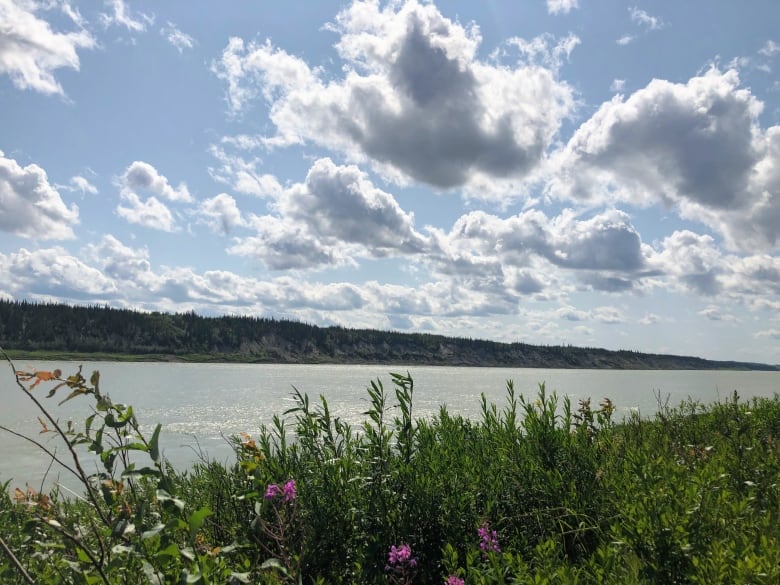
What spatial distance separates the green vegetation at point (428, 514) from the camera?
2826 mm

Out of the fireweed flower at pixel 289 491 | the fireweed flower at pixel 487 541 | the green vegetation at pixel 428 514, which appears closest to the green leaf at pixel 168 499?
the green vegetation at pixel 428 514

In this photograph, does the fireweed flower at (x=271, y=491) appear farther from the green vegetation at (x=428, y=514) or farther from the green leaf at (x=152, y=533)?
the green leaf at (x=152, y=533)

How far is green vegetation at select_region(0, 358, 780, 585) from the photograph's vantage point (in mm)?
2826

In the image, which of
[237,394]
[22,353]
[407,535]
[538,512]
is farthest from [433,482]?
[22,353]

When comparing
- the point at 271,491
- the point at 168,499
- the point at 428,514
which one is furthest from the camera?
the point at 428,514

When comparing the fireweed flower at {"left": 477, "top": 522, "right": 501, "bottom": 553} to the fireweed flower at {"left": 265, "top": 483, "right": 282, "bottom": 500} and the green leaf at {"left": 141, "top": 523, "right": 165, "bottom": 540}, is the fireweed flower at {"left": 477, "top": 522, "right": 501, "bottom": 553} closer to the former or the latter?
the fireweed flower at {"left": 265, "top": 483, "right": 282, "bottom": 500}

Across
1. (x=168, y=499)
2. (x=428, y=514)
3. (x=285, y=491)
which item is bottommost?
(x=428, y=514)

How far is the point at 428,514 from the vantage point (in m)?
4.90

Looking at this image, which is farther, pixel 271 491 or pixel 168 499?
pixel 271 491

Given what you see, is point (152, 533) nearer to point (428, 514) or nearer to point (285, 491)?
point (285, 491)

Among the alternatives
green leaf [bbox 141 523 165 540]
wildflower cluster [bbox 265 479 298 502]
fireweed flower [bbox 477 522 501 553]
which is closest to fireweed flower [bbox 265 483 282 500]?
wildflower cluster [bbox 265 479 298 502]

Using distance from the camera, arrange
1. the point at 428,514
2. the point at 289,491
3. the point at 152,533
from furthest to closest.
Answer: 1. the point at 428,514
2. the point at 289,491
3. the point at 152,533

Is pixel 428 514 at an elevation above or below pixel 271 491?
below

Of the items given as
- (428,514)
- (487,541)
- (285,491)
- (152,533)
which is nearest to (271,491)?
(285,491)
